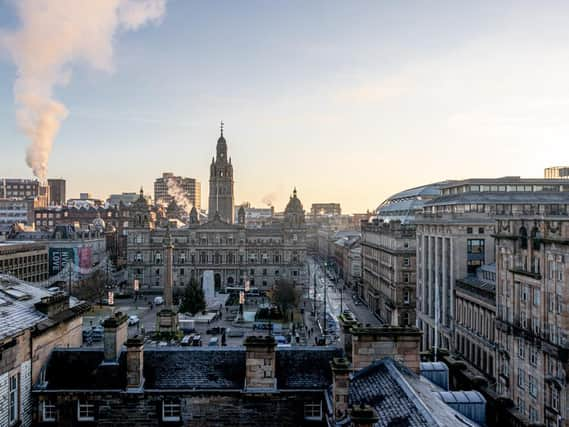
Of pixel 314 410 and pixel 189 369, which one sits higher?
pixel 189 369

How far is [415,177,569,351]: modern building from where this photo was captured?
54188 millimetres

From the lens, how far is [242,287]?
108625mm

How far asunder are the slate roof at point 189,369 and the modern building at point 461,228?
3722cm

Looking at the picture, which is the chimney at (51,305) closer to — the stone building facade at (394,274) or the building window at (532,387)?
the building window at (532,387)

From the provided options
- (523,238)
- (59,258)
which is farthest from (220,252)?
(523,238)

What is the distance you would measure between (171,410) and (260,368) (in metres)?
3.26

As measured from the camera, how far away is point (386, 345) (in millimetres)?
17891

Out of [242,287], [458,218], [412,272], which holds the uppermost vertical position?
[458,218]

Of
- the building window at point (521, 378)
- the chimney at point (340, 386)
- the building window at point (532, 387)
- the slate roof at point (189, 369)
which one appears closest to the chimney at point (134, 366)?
the slate roof at point (189, 369)

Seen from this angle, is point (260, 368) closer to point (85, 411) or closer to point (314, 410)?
point (314, 410)

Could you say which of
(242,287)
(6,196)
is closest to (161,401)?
(242,287)

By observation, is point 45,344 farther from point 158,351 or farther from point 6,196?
point 6,196

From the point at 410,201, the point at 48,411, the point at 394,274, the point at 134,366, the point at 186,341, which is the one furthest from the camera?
the point at 410,201

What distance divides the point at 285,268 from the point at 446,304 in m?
58.7
